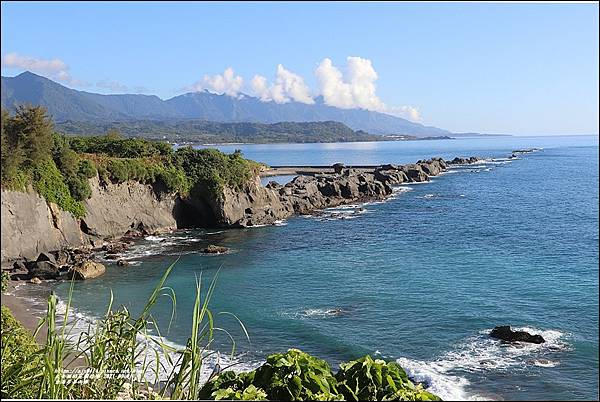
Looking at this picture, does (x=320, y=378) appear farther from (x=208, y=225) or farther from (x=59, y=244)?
(x=208, y=225)

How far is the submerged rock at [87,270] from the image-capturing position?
25438 millimetres

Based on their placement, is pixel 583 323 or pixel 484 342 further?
pixel 583 323

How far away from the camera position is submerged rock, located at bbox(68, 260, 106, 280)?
2544cm

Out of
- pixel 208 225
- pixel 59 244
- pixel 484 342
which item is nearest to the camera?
pixel 484 342

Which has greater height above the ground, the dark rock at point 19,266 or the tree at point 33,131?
the tree at point 33,131

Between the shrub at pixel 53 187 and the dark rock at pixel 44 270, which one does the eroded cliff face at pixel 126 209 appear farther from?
the dark rock at pixel 44 270

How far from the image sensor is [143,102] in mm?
42812

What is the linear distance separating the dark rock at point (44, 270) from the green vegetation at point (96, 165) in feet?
13.4

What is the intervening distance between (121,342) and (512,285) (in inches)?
852

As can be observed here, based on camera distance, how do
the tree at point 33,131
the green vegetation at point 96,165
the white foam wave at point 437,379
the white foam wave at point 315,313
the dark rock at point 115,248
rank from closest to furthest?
the white foam wave at point 437,379
the white foam wave at point 315,313
the tree at point 33,131
the green vegetation at point 96,165
the dark rock at point 115,248

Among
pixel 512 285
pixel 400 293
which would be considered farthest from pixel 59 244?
pixel 512 285

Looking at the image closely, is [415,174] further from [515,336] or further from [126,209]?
[515,336]

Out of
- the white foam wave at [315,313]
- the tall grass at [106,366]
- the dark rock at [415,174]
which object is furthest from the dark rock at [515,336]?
the dark rock at [415,174]

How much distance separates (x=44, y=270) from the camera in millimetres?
26094
